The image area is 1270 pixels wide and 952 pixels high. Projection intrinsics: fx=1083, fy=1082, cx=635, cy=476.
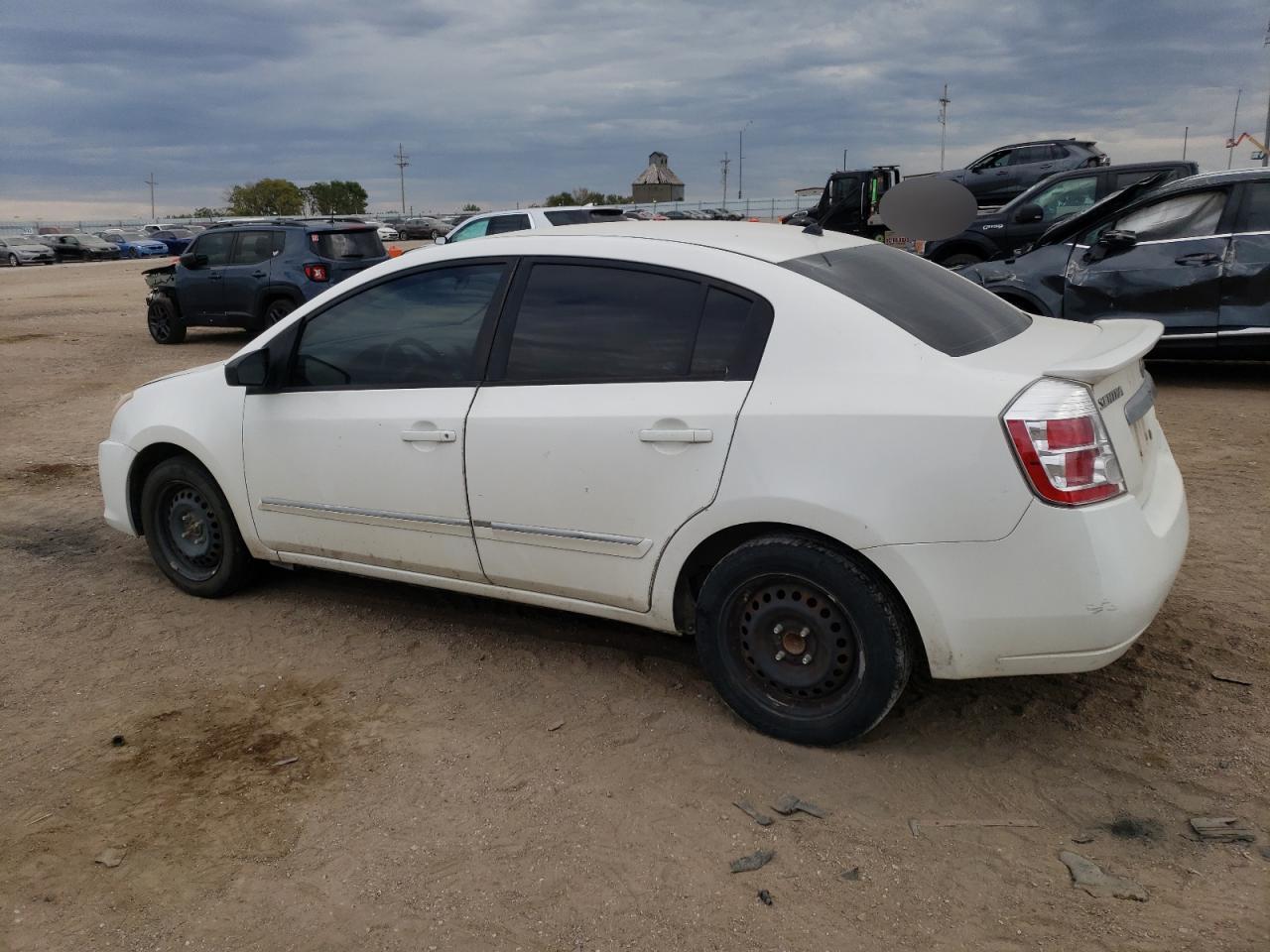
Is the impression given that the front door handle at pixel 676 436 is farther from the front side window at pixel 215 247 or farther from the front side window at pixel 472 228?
the front side window at pixel 215 247

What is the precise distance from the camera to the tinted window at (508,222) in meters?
14.8

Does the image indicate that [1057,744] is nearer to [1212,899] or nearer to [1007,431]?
[1212,899]

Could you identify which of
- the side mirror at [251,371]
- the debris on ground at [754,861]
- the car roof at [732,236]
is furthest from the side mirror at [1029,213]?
the debris on ground at [754,861]

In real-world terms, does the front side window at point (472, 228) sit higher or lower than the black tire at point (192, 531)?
higher

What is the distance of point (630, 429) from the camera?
11.9ft

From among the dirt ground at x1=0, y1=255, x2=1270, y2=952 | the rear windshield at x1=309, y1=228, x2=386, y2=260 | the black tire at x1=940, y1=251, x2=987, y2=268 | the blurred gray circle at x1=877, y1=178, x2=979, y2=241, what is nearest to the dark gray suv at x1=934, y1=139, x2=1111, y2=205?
the black tire at x1=940, y1=251, x2=987, y2=268

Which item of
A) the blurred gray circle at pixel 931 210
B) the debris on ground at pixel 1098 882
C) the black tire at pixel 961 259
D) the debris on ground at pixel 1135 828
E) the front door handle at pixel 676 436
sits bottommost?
the debris on ground at pixel 1098 882

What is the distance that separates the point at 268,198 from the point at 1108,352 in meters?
103

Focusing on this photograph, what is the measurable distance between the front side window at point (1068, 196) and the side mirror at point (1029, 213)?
1475 millimetres

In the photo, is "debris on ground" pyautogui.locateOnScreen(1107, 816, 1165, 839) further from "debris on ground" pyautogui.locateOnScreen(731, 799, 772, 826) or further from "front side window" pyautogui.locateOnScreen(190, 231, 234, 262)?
"front side window" pyautogui.locateOnScreen(190, 231, 234, 262)

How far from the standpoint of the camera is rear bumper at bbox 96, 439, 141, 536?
5156 millimetres

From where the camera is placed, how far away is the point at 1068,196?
14.1 metres

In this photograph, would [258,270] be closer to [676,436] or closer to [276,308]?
[276,308]

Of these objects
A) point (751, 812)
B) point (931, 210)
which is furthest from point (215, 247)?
point (751, 812)
